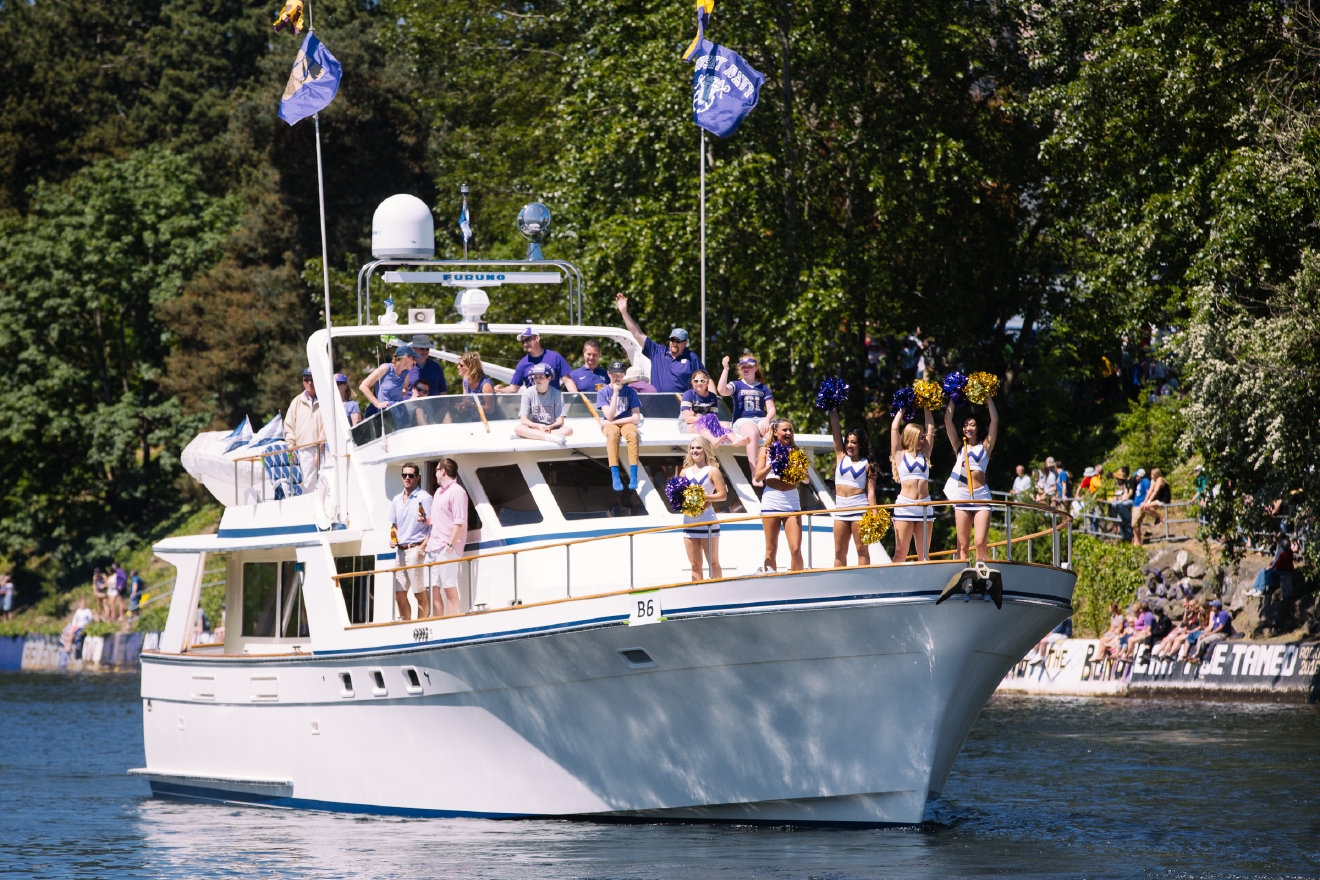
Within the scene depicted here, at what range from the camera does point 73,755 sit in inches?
1056

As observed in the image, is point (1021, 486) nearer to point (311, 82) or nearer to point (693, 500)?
point (311, 82)

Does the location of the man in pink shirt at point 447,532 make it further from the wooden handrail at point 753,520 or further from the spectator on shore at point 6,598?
the spectator on shore at point 6,598

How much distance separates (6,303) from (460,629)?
1768 inches

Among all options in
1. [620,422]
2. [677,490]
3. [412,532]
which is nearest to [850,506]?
[677,490]

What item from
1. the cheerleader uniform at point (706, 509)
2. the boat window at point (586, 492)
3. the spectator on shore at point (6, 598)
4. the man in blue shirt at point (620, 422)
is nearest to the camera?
the cheerleader uniform at point (706, 509)

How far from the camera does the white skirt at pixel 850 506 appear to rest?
49.7 feet

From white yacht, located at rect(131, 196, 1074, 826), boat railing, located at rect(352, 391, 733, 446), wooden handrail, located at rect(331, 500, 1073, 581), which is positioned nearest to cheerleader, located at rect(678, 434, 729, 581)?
wooden handrail, located at rect(331, 500, 1073, 581)

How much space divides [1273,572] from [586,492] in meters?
15.3

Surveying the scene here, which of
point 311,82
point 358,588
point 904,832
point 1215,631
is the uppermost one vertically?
point 311,82

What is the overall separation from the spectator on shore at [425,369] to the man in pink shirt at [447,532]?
6.87 ft

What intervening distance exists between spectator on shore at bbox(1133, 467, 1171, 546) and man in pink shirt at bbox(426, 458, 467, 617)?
17823mm

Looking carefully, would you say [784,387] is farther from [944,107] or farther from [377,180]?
[377,180]

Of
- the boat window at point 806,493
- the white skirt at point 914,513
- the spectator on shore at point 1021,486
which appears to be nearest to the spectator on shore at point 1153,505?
the spectator on shore at point 1021,486

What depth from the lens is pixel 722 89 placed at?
21.5 m
